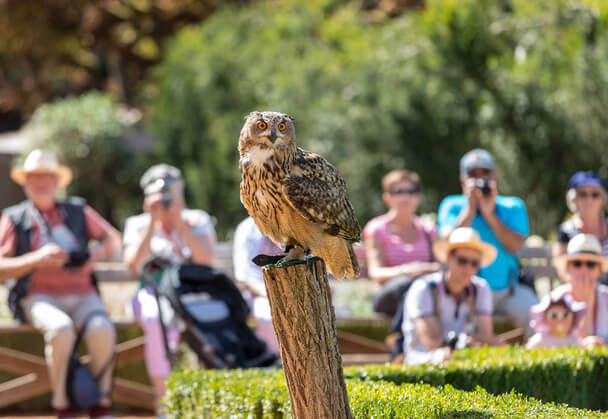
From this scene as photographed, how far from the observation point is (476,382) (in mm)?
4543

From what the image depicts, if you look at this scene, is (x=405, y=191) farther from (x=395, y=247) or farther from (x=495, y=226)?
(x=495, y=226)

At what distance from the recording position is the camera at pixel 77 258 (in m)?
5.96

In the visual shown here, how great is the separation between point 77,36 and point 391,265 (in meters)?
14.3

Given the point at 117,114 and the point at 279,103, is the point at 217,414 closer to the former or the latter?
the point at 279,103

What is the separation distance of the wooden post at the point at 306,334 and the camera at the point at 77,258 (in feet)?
9.47

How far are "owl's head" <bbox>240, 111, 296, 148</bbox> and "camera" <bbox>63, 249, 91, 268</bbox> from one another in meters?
2.78

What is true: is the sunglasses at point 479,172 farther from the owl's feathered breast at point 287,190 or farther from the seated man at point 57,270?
the owl's feathered breast at point 287,190

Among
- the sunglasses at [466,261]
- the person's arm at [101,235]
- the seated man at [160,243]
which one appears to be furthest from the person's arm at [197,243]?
the sunglasses at [466,261]

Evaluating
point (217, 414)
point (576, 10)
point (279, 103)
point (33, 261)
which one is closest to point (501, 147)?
point (576, 10)

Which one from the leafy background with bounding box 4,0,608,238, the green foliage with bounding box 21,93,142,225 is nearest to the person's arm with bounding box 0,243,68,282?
the leafy background with bounding box 4,0,608,238

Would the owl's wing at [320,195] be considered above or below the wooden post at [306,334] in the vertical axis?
above

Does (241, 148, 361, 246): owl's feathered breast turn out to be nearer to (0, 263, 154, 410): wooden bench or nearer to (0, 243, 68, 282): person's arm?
(0, 243, 68, 282): person's arm

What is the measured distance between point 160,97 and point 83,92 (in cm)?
675

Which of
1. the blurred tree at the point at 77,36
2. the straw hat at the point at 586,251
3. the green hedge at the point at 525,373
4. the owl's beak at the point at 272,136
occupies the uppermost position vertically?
the blurred tree at the point at 77,36
